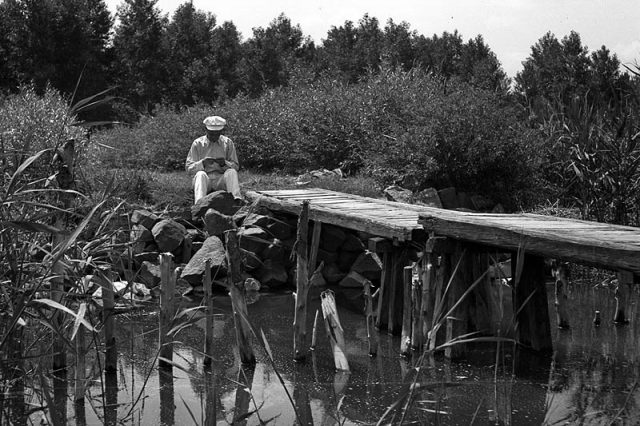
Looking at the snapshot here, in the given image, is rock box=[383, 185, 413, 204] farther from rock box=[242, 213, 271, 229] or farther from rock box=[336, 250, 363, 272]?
rock box=[242, 213, 271, 229]

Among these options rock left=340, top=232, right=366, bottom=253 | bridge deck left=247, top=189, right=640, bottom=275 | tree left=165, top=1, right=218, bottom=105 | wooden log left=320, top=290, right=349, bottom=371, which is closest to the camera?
bridge deck left=247, top=189, right=640, bottom=275

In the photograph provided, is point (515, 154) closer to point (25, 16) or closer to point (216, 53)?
point (25, 16)

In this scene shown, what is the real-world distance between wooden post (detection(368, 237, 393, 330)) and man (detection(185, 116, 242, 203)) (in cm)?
409

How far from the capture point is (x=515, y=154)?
678 inches

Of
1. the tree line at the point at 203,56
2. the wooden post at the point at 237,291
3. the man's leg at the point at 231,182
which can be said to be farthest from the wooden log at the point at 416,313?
the tree line at the point at 203,56

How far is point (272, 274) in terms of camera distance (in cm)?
1378

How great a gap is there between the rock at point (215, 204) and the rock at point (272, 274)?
98 cm

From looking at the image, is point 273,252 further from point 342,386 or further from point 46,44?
point 46,44

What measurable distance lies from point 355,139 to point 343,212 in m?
8.68

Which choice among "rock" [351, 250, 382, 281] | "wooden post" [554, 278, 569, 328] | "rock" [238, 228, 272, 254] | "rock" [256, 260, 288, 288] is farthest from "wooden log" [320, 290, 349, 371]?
"rock" [351, 250, 382, 281]

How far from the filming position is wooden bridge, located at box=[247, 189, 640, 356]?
777 centimetres

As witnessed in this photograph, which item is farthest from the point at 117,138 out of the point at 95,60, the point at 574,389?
the point at 574,389

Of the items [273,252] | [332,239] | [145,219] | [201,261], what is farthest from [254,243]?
[145,219]

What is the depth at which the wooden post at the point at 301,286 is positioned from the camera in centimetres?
888
